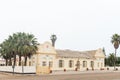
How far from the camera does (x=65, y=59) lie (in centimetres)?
7606

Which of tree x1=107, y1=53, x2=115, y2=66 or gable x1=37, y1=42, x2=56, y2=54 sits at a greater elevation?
gable x1=37, y1=42, x2=56, y2=54

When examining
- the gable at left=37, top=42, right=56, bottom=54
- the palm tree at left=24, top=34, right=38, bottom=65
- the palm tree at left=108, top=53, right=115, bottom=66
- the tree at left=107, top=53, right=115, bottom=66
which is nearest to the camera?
the palm tree at left=24, top=34, right=38, bottom=65

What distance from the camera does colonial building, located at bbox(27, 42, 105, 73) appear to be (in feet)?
230

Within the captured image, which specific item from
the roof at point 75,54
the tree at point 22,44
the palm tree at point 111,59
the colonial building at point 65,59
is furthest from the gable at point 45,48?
the palm tree at point 111,59

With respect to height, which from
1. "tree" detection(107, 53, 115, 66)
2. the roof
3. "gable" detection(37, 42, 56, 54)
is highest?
"gable" detection(37, 42, 56, 54)

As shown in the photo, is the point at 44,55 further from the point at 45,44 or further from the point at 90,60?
the point at 90,60

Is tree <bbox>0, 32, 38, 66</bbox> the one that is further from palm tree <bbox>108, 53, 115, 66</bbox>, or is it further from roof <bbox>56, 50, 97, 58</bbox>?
palm tree <bbox>108, 53, 115, 66</bbox>

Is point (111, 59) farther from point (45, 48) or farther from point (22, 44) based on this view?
point (22, 44)

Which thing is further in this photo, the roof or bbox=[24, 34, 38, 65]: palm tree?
the roof

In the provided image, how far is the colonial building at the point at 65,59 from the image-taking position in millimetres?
70250

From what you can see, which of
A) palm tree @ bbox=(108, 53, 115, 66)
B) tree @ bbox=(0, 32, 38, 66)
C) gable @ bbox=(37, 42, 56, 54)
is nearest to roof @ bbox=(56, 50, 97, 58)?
gable @ bbox=(37, 42, 56, 54)

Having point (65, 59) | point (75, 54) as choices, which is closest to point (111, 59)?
point (75, 54)

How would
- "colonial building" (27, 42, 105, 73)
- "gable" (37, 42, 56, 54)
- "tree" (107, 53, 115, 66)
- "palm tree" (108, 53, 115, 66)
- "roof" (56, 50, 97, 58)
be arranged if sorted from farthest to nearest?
"tree" (107, 53, 115, 66), "palm tree" (108, 53, 115, 66), "roof" (56, 50, 97, 58), "colonial building" (27, 42, 105, 73), "gable" (37, 42, 56, 54)

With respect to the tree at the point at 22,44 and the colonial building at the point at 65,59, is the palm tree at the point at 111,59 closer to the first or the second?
the colonial building at the point at 65,59
